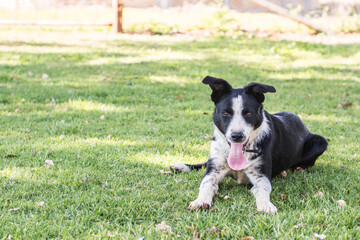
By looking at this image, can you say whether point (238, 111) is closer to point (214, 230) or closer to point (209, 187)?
point (209, 187)

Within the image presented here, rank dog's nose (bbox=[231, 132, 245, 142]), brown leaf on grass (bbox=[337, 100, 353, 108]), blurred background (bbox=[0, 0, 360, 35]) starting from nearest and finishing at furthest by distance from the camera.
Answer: dog's nose (bbox=[231, 132, 245, 142]) → brown leaf on grass (bbox=[337, 100, 353, 108]) → blurred background (bbox=[0, 0, 360, 35])

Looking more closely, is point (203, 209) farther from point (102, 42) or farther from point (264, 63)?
point (102, 42)

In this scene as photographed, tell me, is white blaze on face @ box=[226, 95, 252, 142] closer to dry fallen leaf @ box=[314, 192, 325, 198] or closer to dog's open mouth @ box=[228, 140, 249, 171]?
dog's open mouth @ box=[228, 140, 249, 171]

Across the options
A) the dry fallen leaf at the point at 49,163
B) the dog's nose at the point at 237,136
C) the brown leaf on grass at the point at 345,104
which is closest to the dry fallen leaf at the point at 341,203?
the dog's nose at the point at 237,136

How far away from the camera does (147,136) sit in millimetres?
5812

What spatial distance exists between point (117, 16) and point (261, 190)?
11.7m

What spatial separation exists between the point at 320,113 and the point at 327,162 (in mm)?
2575

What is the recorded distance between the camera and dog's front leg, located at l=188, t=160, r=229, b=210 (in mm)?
3615

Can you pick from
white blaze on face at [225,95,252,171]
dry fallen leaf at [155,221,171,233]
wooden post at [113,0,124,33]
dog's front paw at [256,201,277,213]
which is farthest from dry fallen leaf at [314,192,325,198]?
wooden post at [113,0,124,33]

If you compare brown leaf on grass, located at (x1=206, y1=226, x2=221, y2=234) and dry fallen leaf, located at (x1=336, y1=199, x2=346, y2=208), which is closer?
brown leaf on grass, located at (x1=206, y1=226, x2=221, y2=234)

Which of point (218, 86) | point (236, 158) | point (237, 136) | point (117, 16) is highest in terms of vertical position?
point (117, 16)

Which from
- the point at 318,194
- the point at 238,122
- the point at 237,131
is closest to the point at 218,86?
the point at 238,122

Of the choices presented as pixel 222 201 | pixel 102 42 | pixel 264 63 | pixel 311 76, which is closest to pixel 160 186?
pixel 222 201

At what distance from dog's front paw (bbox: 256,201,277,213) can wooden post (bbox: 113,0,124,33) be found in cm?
1174
